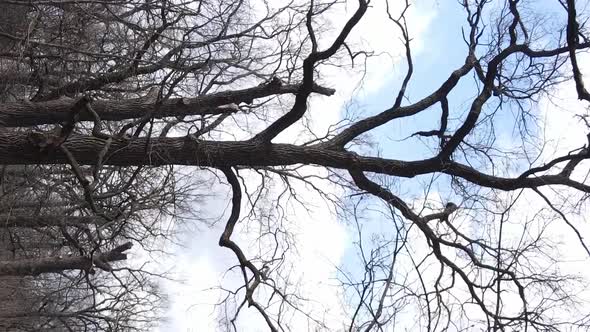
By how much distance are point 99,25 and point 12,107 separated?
2.64 meters

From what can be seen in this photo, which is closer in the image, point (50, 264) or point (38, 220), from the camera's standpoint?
point (38, 220)

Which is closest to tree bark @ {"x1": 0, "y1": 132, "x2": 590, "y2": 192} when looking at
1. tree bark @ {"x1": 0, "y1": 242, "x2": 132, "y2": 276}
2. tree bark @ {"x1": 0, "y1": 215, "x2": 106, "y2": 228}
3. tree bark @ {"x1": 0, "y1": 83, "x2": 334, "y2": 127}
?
tree bark @ {"x1": 0, "y1": 83, "x2": 334, "y2": 127}

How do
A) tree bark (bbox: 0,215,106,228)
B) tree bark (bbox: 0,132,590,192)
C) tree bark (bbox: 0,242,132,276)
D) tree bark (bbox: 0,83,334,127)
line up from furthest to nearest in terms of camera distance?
tree bark (bbox: 0,215,106,228)
tree bark (bbox: 0,242,132,276)
tree bark (bbox: 0,83,334,127)
tree bark (bbox: 0,132,590,192)

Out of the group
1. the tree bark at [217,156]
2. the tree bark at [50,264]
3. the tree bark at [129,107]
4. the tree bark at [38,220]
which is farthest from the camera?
the tree bark at [38,220]

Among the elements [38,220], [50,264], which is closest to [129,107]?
[38,220]

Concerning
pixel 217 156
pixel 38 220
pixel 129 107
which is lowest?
pixel 217 156

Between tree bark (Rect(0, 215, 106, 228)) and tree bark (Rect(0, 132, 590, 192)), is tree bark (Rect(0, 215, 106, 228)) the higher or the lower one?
the higher one

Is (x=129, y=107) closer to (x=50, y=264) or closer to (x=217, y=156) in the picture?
(x=217, y=156)

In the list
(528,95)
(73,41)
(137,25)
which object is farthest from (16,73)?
(528,95)

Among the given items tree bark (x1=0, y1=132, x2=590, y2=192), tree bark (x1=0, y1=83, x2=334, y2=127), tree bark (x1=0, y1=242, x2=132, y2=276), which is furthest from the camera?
tree bark (x1=0, y1=242, x2=132, y2=276)

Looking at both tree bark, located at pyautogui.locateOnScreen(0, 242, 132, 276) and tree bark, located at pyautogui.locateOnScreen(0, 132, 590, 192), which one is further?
tree bark, located at pyautogui.locateOnScreen(0, 242, 132, 276)

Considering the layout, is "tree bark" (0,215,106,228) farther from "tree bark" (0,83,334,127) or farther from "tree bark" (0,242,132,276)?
"tree bark" (0,83,334,127)

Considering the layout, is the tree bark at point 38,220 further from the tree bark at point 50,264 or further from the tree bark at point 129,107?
the tree bark at point 129,107

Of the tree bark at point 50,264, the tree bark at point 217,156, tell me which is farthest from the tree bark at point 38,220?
the tree bark at point 217,156
